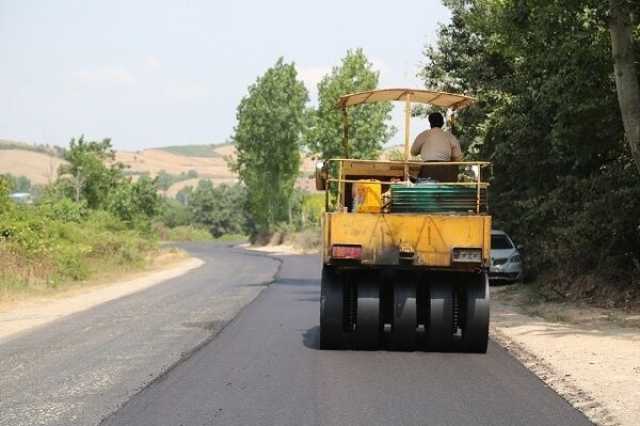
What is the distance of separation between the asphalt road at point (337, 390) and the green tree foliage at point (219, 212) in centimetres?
10514

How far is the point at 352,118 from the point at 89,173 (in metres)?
17.5

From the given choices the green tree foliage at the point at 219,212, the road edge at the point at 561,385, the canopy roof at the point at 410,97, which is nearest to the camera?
the road edge at the point at 561,385

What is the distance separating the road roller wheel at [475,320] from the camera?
10875mm

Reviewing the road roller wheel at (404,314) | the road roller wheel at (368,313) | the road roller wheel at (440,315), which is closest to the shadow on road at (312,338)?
the road roller wheel at (368,313)

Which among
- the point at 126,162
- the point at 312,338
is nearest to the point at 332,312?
the point at 312,338

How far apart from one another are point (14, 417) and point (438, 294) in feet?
18.1

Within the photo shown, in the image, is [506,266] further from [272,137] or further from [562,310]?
[272,137]

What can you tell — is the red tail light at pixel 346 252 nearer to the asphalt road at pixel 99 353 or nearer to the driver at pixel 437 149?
the driver at pixel 437 149

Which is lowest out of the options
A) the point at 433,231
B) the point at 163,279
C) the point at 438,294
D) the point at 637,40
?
the point at 163,279

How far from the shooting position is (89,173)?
2266 inches

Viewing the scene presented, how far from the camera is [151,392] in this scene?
820 centimetres

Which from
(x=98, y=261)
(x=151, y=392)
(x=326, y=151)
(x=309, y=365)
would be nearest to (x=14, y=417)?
(x=151, y=392)

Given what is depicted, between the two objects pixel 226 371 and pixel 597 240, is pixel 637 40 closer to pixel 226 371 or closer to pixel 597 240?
pixel 597 240

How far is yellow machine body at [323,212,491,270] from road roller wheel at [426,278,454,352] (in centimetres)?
63
